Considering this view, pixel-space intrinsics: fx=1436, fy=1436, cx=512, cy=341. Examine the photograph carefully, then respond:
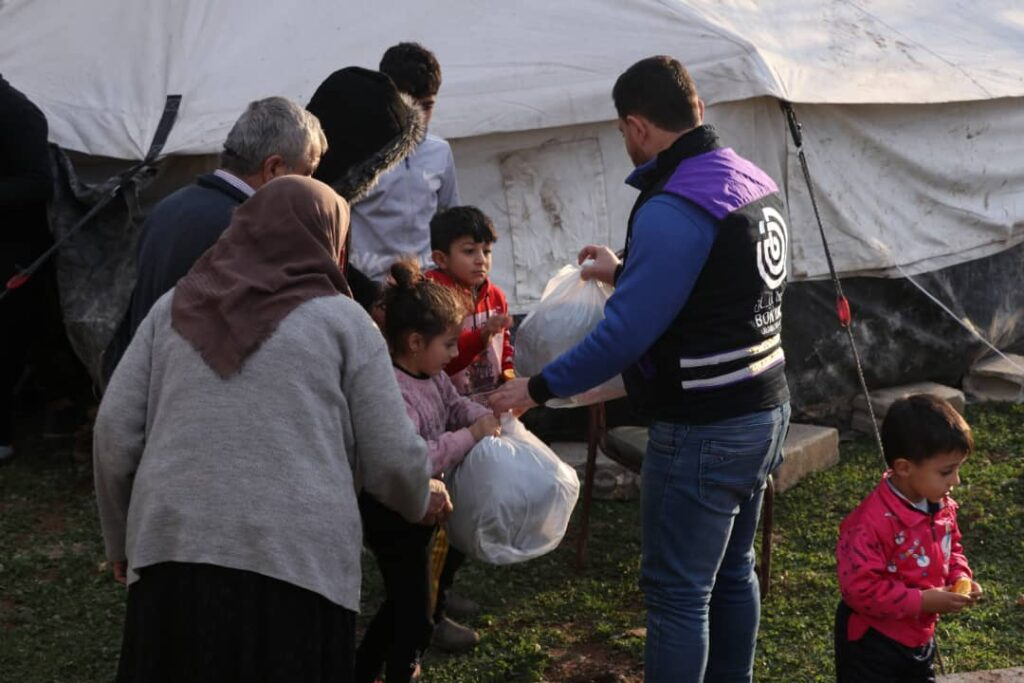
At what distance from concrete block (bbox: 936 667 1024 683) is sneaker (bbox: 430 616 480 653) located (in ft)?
4.95

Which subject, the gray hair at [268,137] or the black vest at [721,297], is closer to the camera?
the black vest at [721,297]

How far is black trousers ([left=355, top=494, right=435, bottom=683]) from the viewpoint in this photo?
3.73 meters

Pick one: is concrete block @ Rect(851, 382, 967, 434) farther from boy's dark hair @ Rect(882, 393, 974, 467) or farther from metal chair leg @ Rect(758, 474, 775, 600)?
boy's dark hair @ Rect(882, 393, 974, 467)

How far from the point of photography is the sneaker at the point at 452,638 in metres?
4.70

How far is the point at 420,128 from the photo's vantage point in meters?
5.02

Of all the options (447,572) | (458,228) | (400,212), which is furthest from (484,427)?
(400,212)

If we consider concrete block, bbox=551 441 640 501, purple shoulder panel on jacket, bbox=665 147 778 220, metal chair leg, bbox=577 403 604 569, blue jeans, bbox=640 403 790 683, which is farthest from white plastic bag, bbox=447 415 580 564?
concrete block, bbox=551 441 640 501

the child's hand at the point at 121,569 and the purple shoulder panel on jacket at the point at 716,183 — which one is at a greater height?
the purple shoulder panel on jacket at the point at 716,183

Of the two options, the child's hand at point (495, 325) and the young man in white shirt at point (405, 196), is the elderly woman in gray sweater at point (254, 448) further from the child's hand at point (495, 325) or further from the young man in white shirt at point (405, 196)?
the young man in white shirt at point (405, 196)

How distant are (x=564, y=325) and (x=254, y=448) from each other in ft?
5.37

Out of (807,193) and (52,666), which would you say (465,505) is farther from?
(807,193)

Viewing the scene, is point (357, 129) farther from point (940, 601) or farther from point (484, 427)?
point (940, 601)

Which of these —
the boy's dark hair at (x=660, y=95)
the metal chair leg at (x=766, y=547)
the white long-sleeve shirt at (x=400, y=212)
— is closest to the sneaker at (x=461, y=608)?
the metal chair leg at (x=766, y=547)

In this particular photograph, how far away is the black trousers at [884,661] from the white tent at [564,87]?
298cm
